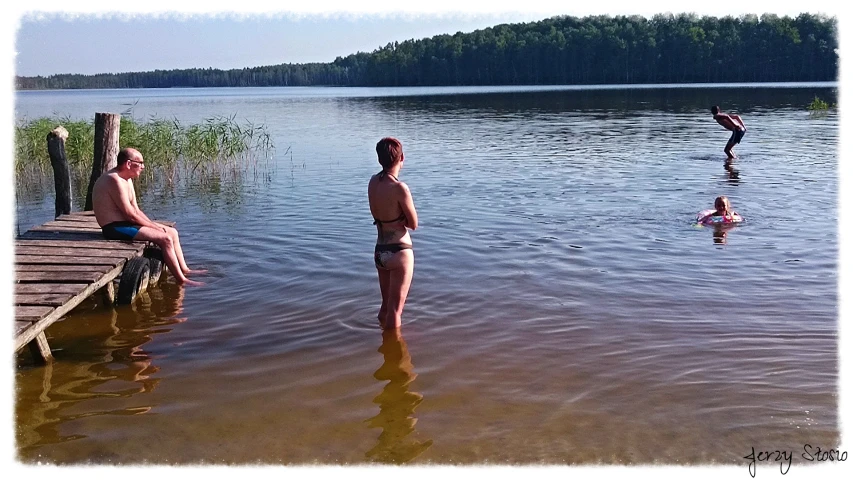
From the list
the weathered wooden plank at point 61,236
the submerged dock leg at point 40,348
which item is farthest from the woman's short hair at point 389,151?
the weathered wooden plank at point 61,236

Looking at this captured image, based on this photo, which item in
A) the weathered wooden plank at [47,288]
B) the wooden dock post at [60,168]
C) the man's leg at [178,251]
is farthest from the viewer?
the wooden dock post at [60,168]

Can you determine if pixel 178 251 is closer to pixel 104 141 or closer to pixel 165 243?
pixel 165 243

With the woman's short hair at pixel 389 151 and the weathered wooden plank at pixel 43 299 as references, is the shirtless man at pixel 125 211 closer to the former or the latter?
the weathered wooden plank at pixel 43 299

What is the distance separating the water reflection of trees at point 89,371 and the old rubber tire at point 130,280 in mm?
120

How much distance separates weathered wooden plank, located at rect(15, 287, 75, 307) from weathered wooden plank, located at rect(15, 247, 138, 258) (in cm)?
164

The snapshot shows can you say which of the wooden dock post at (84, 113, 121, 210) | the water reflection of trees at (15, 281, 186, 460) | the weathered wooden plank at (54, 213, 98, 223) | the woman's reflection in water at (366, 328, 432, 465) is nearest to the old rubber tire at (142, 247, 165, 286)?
the water reflection of trees at (15, 281, 186, 460)

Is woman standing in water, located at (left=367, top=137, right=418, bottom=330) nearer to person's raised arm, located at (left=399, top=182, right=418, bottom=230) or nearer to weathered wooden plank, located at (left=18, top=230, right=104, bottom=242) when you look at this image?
person's raised arm, located at (left=399, top=182, right=418, bottom=230)

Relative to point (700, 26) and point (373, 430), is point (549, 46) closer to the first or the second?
point (700, 26)

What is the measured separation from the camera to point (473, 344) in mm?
7613

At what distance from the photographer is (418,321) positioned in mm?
8383

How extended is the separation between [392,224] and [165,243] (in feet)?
12.6

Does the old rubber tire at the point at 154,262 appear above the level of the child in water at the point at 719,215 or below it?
below

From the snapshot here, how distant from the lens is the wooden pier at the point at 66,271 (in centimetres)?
708
